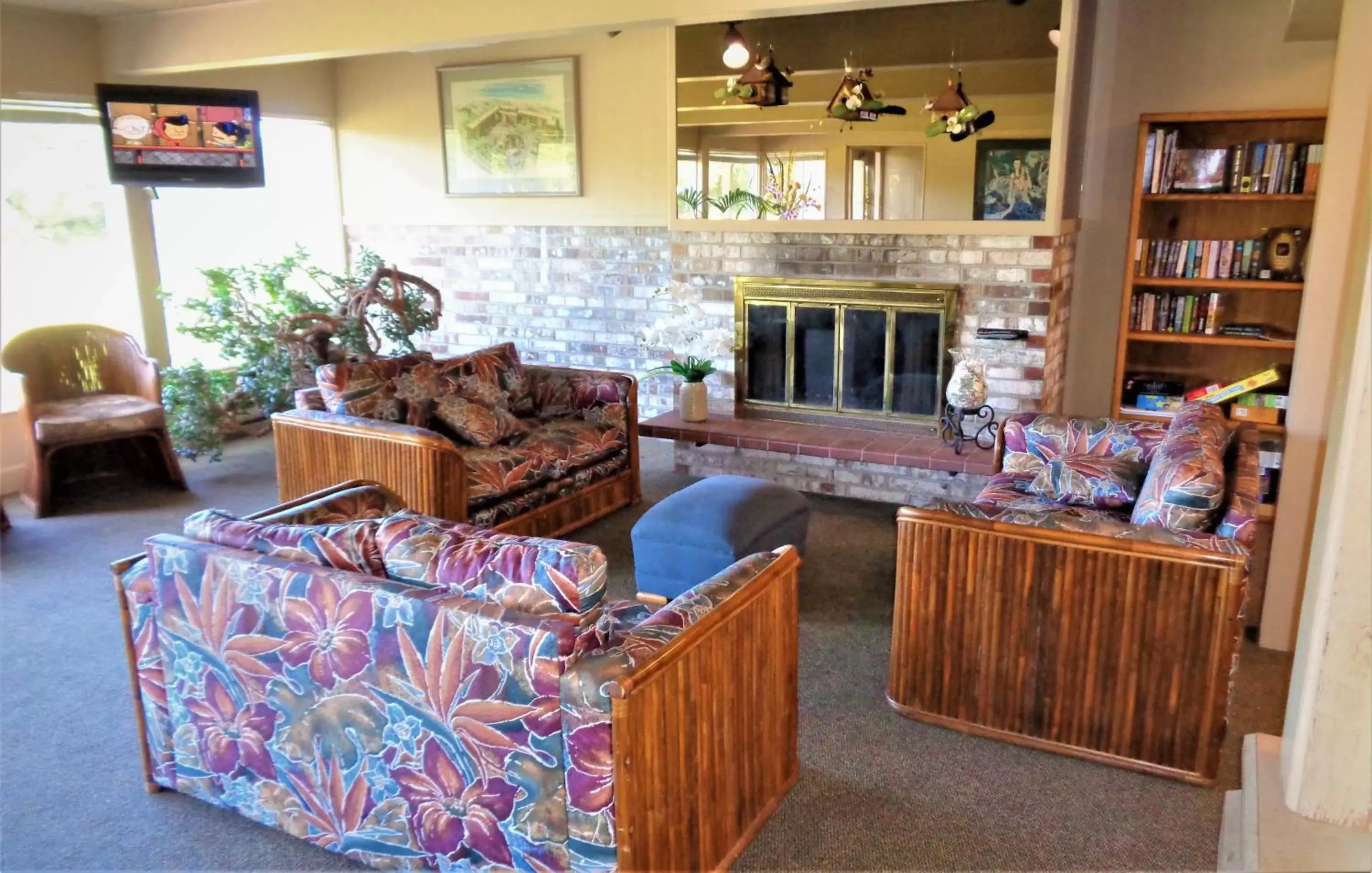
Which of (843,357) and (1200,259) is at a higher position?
(1200,259)

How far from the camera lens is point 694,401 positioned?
5.31 m

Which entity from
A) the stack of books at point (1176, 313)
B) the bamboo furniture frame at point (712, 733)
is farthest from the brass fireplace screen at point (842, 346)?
the bamboo furniture frame at point (712, 733)

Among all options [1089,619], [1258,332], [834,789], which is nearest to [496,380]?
[834,789]

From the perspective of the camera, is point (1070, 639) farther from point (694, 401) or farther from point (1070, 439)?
point (694, 401)

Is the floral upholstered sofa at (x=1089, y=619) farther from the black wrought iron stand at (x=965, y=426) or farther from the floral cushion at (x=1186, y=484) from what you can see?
the black wrought iron stand at (x=965, y=426)

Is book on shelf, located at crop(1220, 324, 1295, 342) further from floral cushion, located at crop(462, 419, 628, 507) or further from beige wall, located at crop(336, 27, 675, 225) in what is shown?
floral cushion, located at crop(462, 419, 628, 507)

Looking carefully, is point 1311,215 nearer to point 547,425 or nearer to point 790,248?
point 790,248

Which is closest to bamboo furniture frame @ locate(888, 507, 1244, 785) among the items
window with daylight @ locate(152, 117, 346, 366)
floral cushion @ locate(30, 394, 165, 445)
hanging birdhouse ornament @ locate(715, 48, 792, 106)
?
hanging birdhouse ornament @ locate(715, 48, 792, 106)

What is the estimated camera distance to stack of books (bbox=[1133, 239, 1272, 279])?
4.65 meters

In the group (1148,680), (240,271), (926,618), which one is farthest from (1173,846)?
(240,271)

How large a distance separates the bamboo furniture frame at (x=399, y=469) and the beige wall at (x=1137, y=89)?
104 inches

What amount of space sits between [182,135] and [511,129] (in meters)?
1.94

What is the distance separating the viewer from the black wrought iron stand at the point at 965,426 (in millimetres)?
4746

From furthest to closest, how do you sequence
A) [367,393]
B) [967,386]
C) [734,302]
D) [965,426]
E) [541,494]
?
1. [734,302]
2. [965,426]
3. [967,386]
4. [541,494]
5. [367,393]
